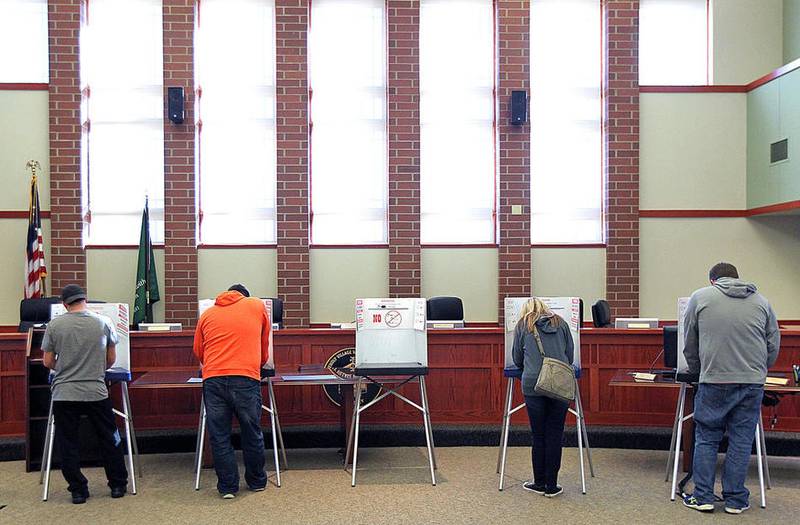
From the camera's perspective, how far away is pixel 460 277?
10.1m

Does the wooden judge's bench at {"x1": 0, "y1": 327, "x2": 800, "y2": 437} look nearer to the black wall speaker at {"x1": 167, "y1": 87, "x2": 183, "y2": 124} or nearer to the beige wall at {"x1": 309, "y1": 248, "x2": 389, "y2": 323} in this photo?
the beige wall at {"x1": 309, "y1": 248, "x2": 389, "y2": 323}

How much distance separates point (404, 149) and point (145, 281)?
11.3 feet

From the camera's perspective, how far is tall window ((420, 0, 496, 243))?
33.4 feet

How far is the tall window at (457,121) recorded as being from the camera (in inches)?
401

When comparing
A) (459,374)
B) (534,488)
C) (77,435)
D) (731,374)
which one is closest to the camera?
(731,374)

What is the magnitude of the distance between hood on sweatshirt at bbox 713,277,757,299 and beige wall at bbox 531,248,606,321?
4.79m

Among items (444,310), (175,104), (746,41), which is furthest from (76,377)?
(746,41)

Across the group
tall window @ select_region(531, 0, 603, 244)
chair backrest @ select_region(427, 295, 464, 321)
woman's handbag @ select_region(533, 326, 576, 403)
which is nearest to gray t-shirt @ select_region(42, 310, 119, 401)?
woman's handbag @ select_region(533, 326, 576, 403)

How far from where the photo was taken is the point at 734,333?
518cm

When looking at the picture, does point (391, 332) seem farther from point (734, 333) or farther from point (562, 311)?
point (734, 333)

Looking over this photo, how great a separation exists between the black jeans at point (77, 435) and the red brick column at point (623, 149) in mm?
6358

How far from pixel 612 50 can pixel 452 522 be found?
272 inches

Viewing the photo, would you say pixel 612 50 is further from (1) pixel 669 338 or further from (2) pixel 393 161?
(1) pixel 669 338

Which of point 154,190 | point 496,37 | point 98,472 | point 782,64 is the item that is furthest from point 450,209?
point 98,472
